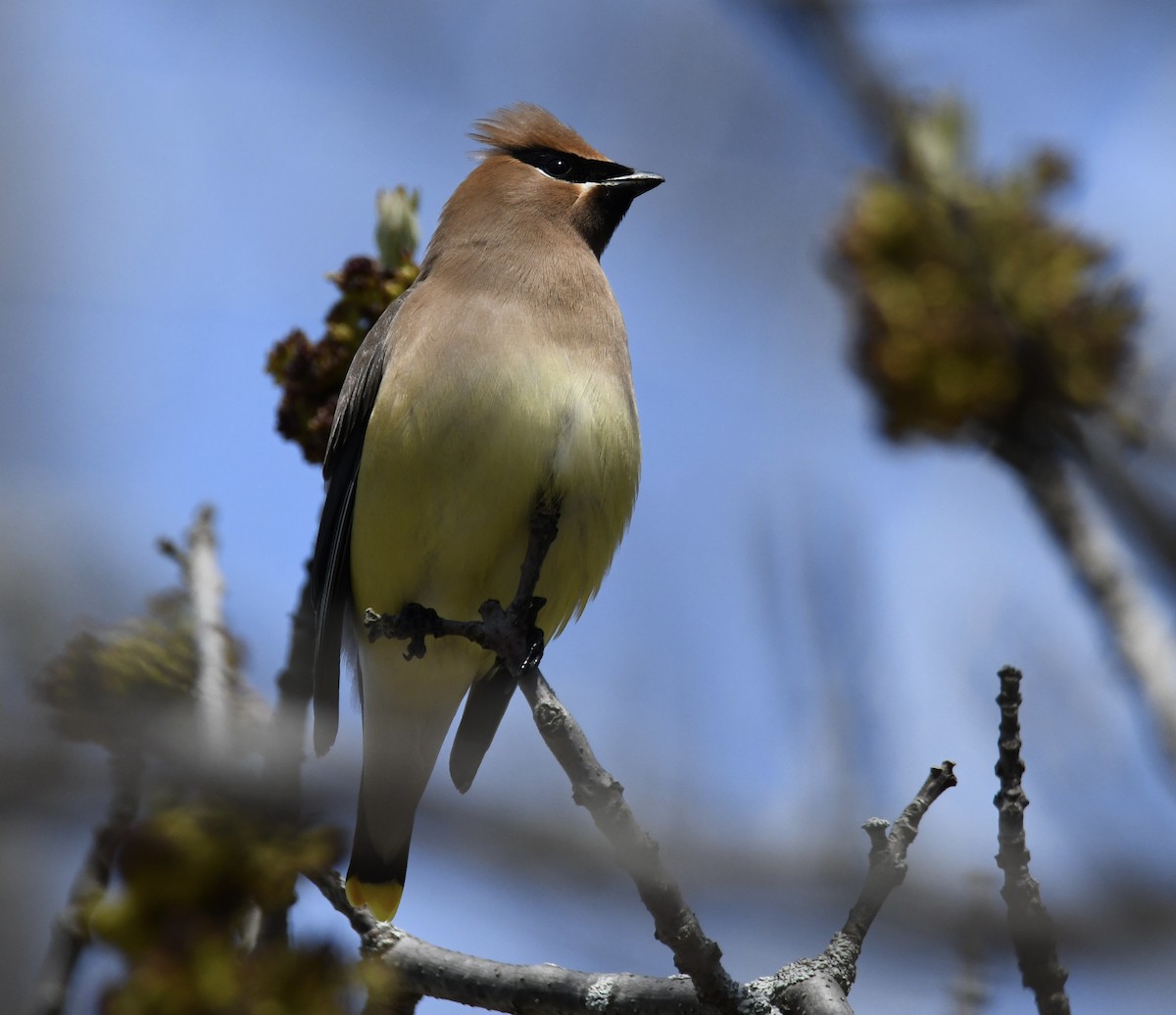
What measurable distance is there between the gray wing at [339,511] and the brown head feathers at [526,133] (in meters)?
1.24

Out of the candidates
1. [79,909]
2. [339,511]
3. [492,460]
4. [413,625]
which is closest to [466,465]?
[492,460]

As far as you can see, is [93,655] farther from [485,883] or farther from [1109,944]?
[1109,944]

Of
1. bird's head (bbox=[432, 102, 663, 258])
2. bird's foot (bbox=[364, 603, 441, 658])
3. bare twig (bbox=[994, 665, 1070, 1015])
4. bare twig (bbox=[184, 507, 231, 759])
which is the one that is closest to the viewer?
bare twig (bbox=[994, 665, 1070, 1015])

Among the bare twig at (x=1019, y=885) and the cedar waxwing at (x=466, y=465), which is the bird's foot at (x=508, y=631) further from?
the bare twig at (x=1019, y=885)

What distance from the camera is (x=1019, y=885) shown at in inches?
91.5

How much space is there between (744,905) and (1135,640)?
260 centimetres

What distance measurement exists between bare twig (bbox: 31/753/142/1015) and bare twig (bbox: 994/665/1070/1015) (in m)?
1.22

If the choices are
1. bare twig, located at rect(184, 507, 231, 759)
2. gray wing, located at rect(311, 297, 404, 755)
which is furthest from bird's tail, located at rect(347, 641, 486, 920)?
bare twig, located at rect(184, 507, 231, 759)

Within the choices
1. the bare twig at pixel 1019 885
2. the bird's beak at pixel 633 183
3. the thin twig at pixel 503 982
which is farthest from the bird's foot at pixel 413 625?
the bird's beak at pixel 633 183

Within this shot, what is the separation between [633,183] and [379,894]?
2563 millimetres

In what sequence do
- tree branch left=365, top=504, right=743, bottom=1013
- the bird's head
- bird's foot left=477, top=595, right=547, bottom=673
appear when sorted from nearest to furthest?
tree branch left=365, top=504, right=743, bottom=1013 < bird's foot left=477, top=595, right=547, bottom=673 < the bird's head

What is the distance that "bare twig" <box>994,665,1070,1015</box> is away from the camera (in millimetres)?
1997

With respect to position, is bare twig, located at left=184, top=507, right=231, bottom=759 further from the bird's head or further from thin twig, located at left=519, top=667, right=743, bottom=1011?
the bird's head

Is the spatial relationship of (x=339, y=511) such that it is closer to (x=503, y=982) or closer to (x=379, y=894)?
(x=379, y=894)
